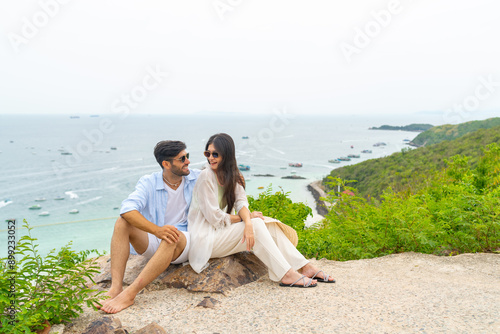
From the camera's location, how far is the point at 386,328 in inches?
111

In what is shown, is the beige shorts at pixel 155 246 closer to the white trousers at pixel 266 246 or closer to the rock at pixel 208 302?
the white trousers at pixel 266 246

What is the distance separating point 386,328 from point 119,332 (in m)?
1.91

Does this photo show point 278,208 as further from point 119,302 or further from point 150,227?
point 119,302

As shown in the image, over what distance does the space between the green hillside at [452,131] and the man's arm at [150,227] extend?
7117 centimetres

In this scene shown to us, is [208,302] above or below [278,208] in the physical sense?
above

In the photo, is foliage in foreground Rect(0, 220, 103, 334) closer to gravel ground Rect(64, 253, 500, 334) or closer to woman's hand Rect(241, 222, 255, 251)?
gravel ground Rect(64, 253, 500, 334)

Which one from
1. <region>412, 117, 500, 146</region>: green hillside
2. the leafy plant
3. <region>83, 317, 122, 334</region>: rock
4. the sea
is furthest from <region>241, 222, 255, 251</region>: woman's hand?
<region>412, 117, 500, 146</region>: green hillside

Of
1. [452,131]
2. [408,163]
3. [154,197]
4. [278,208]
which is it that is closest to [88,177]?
[408,163]

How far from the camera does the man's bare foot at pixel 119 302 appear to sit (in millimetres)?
3107

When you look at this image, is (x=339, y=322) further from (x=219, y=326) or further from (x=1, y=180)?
(x=1, y=180)

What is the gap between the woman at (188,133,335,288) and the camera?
11.8 feet

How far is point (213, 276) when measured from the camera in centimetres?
362

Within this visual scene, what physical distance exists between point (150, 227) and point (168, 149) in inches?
29.7

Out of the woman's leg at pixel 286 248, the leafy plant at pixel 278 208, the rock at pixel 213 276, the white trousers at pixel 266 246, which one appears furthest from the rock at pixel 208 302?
the leafy plant at pixel 278 208
